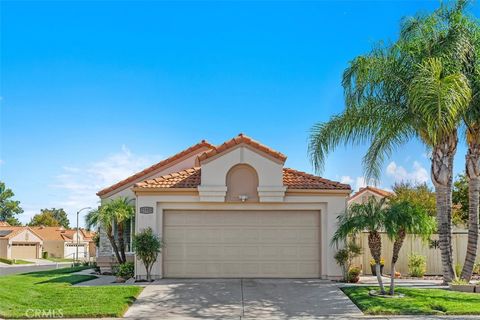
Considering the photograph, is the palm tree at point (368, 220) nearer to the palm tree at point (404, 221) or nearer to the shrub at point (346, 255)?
the palm tree at point (404, 221)

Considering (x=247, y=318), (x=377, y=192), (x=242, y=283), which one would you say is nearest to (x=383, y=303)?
(x=247, y=318)

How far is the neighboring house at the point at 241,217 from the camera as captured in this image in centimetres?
1812

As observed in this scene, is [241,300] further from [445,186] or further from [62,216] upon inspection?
[62,216]

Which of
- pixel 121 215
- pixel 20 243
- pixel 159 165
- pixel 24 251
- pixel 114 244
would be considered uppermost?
pixel 159 165

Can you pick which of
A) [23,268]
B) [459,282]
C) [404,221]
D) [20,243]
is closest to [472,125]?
[404,221]

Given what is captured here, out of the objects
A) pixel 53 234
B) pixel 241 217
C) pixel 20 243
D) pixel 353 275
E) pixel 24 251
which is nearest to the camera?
pixel 353 275

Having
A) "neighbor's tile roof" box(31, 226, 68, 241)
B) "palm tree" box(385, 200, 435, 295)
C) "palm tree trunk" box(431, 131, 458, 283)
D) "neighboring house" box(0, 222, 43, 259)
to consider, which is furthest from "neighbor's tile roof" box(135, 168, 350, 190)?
"neighbor's tile roof" box(31, 226, 68, 241)

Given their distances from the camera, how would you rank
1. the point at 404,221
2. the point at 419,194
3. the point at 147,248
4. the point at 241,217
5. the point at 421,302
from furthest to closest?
the point at 419,194 < the point at 241,217 < the point at 147,248 < the point at 404,221 < the point at 421,302

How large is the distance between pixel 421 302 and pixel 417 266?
692cm

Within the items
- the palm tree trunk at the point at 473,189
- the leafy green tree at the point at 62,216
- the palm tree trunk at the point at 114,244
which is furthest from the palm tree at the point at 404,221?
the leafy green tree at the point at 62,216

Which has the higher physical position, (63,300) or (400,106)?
(400,106)

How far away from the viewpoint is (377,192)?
144ft

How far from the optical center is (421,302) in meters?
13.6

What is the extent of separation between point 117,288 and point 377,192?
31.9m
